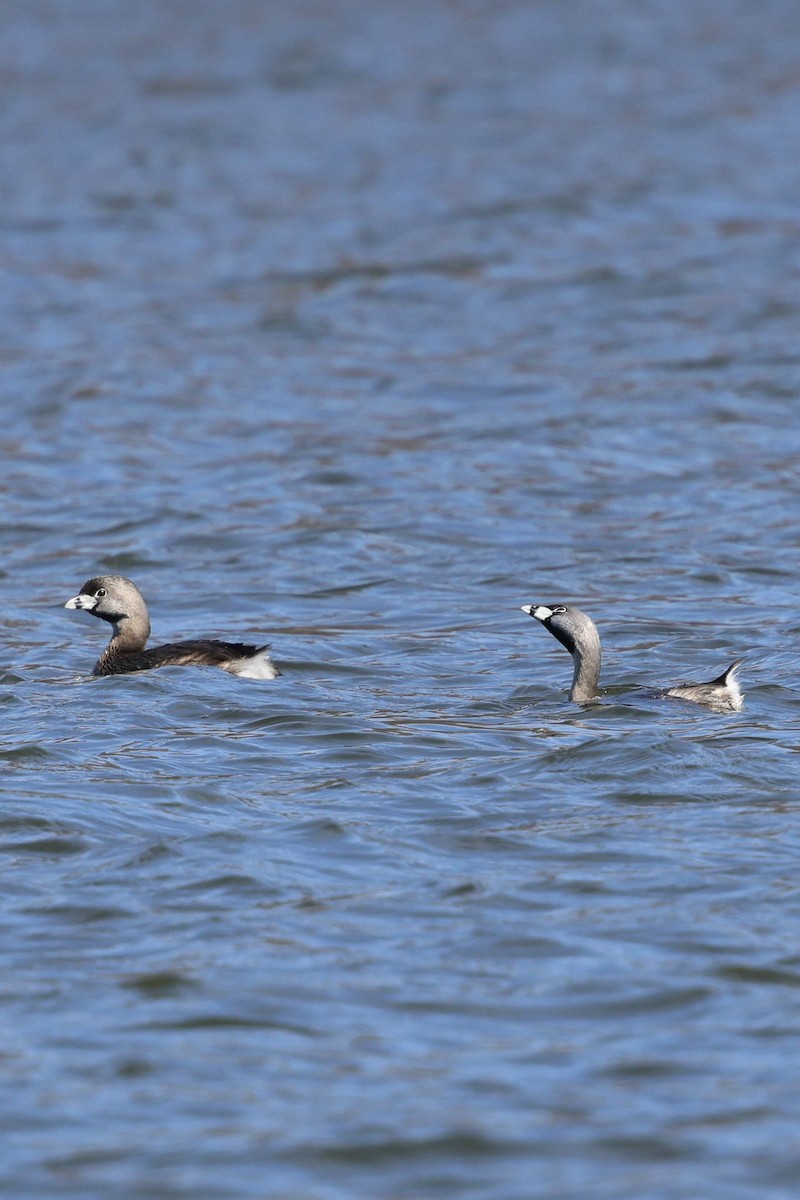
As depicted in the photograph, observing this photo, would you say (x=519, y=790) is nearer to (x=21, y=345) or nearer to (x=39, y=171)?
(x=21, y=345)

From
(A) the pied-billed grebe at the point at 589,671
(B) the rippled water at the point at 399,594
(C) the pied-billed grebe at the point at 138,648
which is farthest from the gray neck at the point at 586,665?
(C) the pied-billed grebe at the point at 138,648

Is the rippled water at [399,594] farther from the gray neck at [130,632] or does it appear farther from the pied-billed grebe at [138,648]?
the gray neck at [130,632]

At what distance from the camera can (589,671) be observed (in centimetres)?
1134

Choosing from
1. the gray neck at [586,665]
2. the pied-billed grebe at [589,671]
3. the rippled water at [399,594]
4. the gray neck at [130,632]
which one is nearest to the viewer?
the rippled water at [399,594]

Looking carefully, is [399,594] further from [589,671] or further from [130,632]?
Answer: [589,671]

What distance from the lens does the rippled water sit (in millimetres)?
6488

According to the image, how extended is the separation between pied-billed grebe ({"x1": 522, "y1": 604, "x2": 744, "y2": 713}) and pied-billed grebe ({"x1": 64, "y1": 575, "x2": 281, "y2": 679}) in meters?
1.61

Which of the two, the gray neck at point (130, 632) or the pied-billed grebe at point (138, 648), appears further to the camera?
the gray neck at point (130, 632)

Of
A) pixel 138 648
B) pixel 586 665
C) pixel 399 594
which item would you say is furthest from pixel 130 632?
pixel 586 665

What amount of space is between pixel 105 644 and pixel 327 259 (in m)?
12.6

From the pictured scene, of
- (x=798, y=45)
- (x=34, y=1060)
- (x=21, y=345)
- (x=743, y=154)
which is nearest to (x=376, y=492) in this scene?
(x=21, y=345)

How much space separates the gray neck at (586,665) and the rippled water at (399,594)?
0.55 ft

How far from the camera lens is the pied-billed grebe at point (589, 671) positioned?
10.7m

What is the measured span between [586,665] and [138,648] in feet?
9.86
